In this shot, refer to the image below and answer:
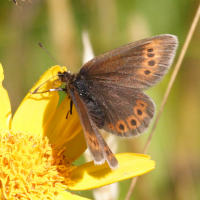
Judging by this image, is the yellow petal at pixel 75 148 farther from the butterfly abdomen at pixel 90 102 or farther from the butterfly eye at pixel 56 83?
the butterfly eye at pixel 56 83

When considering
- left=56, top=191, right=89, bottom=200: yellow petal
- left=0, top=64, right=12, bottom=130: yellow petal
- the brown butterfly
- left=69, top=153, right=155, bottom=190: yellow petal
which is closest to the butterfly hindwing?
the brown butterfly

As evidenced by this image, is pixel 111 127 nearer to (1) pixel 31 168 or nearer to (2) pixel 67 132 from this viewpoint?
(2) pixel 67 132

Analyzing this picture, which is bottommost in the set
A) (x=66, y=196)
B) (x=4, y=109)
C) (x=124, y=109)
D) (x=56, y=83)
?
(x=66, y=196)

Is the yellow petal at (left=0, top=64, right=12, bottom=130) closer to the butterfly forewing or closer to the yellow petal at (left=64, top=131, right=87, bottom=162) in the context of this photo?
the yellow petal at (left=64, top=131, right=87, bottom=162)

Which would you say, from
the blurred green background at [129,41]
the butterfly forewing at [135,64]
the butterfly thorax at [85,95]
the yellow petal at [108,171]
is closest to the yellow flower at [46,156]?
the yellow petal at [108,171]

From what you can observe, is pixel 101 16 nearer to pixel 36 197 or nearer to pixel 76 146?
pixel 76 146

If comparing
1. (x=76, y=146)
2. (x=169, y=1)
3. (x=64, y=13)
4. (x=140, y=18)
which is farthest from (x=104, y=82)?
(x=169, y=1)

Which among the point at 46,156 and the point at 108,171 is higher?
the point at 46,156

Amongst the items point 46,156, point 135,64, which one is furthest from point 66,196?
point 135,64
